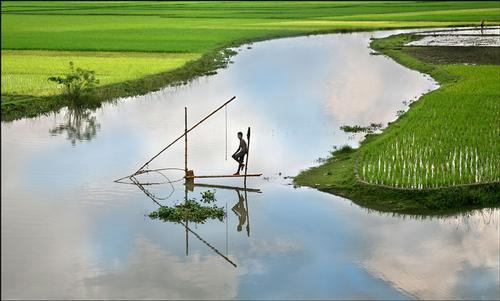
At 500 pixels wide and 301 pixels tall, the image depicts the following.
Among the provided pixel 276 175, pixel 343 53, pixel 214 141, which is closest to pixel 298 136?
pixel 214 141

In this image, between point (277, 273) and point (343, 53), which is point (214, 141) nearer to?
point (277, 273)

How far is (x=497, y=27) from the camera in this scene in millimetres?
37906

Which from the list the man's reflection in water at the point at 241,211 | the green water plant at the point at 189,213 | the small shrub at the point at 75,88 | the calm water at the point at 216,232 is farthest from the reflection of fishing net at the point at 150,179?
the small shrub at the point at 75,88

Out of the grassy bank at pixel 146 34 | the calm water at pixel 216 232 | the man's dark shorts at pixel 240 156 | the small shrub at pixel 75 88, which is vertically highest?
the grassy bank at pixel 146 34

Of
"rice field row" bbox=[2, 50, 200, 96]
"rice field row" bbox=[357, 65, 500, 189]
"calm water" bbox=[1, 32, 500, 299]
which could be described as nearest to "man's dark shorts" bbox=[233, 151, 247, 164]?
"calm water" bbox=[1, 32, 500, 299]

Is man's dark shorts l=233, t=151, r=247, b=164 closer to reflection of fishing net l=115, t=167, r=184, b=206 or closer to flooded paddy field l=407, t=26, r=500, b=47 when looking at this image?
reflection of fishing net l=115, t=167, r=184, b=206

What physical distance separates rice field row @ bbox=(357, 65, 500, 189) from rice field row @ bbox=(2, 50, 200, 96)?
8.09 metres

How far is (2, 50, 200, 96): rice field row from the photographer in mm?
17094

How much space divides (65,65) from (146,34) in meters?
10.8

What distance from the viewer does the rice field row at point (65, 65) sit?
56.1 feet

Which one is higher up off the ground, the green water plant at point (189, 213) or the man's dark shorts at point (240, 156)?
the man's dark shorts at point (240, 156)

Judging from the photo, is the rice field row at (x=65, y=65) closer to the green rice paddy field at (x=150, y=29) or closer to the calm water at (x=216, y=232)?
the green rice paddy field at (x=150, y=29)

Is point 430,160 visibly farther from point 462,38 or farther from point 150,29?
point 150,29

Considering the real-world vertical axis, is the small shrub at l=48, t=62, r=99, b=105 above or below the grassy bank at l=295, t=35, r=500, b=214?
above
